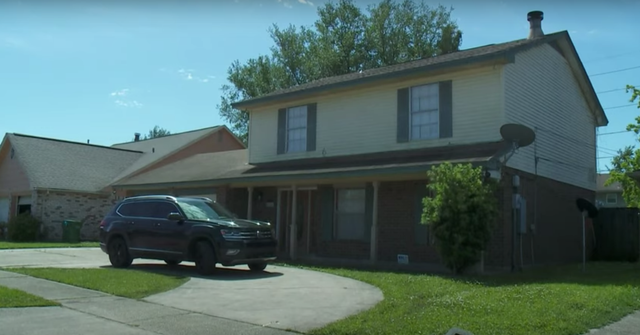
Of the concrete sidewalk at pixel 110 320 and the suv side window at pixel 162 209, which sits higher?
the suv side window at pixel 162 209

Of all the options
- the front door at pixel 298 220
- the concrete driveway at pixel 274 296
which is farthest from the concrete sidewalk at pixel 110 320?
the front door at pixel 298 220

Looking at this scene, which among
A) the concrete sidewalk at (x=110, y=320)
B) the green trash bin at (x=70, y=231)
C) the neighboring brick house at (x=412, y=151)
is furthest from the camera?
the green trash bin at (x=70, y=231)

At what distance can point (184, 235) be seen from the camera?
1301 cm

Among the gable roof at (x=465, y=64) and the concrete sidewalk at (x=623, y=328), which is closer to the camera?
the concrete sidewalk at (x=623, y=328)

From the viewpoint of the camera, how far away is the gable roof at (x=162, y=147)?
32.0 metres

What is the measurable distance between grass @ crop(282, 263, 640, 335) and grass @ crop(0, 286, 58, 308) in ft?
15.5

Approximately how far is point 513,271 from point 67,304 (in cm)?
965

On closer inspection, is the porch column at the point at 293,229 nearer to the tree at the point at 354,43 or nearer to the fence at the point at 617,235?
the fence at the point at 617,235

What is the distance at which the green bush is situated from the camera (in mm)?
27656

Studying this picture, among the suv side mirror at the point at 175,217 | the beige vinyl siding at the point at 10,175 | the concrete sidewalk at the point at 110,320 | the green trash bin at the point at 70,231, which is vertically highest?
the beige vinyl siding at the point at 10,175

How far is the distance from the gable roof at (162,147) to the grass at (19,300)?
21.5 metres

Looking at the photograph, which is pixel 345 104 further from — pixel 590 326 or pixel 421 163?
pixel 590 326

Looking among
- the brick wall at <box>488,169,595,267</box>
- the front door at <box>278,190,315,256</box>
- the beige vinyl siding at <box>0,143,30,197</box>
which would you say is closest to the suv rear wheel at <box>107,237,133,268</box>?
the front door at <box>278,190,315,256</box>

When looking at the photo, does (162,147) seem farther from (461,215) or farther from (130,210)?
(461,215)
